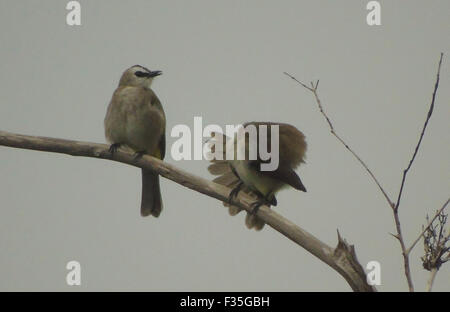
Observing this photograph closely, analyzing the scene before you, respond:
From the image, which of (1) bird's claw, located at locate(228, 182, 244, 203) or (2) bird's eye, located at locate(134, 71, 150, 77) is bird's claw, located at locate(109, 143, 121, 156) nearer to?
(2) bird's eye, located at locate(134, 71, 150, 77)

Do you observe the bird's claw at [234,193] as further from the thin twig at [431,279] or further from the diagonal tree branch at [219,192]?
the thin twig at [431,279]

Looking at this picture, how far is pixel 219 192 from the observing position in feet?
15.3

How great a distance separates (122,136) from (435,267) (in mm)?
3639

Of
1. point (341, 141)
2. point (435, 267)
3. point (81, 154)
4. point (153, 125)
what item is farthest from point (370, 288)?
point (153, 125)

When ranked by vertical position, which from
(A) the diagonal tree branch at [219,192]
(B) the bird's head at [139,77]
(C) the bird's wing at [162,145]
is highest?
(B) the bird's head at [139,77]

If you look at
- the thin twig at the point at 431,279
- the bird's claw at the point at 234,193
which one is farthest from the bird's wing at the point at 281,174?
the thin twig at the point at 431,279

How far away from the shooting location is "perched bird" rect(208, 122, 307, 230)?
5.30 m

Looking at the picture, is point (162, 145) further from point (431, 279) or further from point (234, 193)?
point (431, 279)

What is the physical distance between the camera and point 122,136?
6.00 meters

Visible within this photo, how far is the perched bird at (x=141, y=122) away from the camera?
6.02 m

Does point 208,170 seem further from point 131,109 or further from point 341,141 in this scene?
point 341,141

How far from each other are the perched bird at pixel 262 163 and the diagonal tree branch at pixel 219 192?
40 centimetres

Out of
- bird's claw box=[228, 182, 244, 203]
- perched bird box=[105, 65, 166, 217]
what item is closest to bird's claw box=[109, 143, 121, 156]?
perched bird box=[105, 65, 166, 217]

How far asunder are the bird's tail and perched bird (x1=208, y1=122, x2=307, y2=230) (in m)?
0.99
